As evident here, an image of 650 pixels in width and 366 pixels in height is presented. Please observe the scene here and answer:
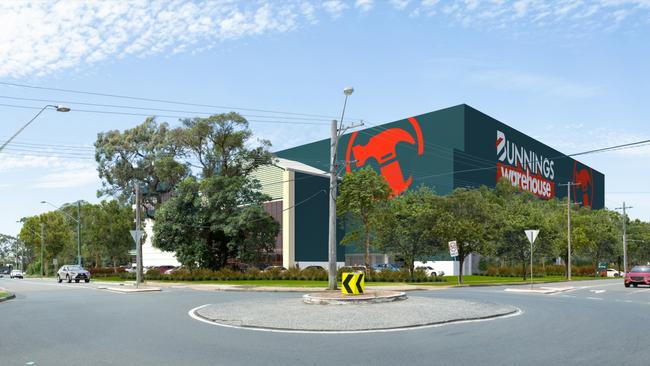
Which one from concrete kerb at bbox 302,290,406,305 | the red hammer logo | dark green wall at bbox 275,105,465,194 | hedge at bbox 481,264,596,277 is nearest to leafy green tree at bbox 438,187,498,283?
hedge at bbox 481,264,596,277

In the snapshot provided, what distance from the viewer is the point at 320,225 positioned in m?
74.2

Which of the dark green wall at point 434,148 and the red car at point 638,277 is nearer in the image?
the red car at point 638,277

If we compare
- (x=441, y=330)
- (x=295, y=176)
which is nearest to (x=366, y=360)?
(x=441, y=330)

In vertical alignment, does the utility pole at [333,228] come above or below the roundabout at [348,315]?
above

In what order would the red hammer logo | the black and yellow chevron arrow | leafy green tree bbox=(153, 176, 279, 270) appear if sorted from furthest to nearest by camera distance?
1. the red hammer logo
2. leafy green tree bbox=(153, 176, 279, 270)
3. the black and yellow chevron arrow

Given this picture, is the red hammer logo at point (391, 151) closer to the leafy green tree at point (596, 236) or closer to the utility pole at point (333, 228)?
the leafy green tree at point (596, 236)

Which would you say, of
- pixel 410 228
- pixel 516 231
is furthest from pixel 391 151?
pixel 410 228

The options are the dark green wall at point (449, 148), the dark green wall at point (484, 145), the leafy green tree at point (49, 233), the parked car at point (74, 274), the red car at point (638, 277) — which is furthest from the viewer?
the leafy green tree at point (49, 233)

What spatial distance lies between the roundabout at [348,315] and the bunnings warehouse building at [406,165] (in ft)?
157

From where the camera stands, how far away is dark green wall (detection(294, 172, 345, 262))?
2822 inches

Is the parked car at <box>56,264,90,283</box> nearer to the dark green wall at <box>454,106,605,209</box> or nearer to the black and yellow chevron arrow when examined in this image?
the black and yellow chevron arrow

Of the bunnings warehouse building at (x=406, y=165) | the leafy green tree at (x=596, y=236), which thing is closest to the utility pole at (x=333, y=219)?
the bunnings warehouse building at (x=406, y=165)

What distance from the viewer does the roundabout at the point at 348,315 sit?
15117 mm

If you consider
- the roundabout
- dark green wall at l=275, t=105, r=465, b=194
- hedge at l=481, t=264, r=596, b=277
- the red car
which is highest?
dark green wall at l=275, t=105, r=465, b=194
